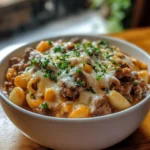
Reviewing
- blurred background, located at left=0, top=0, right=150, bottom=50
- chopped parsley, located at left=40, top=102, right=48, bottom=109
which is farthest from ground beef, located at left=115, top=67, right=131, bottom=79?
blurred background, located at left=0, top=0, right=150, bottom=50

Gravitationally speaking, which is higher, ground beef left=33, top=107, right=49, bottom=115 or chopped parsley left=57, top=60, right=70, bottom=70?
chopped parsley left=57, top=60, right=70, bottom=70

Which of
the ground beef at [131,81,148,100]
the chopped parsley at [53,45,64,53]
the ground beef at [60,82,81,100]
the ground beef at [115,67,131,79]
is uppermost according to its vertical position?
the chopped parsley at [53,45,64,53]

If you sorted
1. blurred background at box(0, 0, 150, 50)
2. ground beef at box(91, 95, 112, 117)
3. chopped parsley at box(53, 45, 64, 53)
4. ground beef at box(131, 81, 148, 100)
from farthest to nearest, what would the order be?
blurred background at box(0, 0, 150, 50), chopped parsley at box(53, 45, 64, 53), ground beef at box(131, 81, 148, 100), ground beef at box(91, 95, 112, 117)

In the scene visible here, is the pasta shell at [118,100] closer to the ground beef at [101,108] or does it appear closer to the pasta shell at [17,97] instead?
the ground beef at [101,108]

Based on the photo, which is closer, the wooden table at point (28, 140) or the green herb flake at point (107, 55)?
the wooden table at point (28, 140)

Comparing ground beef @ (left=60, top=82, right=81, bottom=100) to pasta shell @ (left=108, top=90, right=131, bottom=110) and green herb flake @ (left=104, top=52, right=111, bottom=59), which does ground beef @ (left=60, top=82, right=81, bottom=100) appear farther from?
green herb flake @ (left=104, top=52, right=111, bottom=59)

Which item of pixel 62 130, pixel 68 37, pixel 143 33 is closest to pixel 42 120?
pixel 62 130

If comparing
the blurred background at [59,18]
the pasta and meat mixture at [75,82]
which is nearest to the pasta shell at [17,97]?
the pasta and meat mixture at [75,82]
